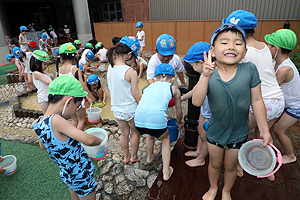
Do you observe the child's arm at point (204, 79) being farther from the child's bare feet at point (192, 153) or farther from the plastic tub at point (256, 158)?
the child's bare feet at point (192, 153)

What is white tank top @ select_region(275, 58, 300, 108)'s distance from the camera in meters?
2.35

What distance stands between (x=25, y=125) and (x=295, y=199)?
252 inches

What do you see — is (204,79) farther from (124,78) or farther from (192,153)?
(192,153)


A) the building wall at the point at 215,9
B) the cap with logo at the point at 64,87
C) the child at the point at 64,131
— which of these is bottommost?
the child at the point at 64,131

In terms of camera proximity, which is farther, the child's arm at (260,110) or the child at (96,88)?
the child at (96,88)

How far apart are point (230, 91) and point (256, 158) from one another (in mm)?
730

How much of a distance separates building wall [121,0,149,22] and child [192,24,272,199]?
12.1 metres

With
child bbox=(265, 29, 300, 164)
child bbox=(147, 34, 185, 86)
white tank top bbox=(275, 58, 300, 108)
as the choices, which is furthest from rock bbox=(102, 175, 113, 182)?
white tank top bbox=(275, 58, 300, 108)

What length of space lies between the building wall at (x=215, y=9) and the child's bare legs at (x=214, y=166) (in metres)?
10.1

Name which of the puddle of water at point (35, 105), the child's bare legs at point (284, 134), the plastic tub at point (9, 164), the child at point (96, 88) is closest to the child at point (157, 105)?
the child's bare legs at point (284, 134)

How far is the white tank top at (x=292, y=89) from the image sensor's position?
2350mm

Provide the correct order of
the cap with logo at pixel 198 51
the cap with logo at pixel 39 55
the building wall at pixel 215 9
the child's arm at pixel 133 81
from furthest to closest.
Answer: the building wall at pixel 215 9 < the cap with logo at pixel 39 55 < the child's arm at pixel 133 81 < the cap with logo at pixel 198 51

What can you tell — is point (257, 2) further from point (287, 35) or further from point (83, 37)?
point (83, 37)

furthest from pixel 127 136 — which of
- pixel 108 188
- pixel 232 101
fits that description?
pixel 232 101
